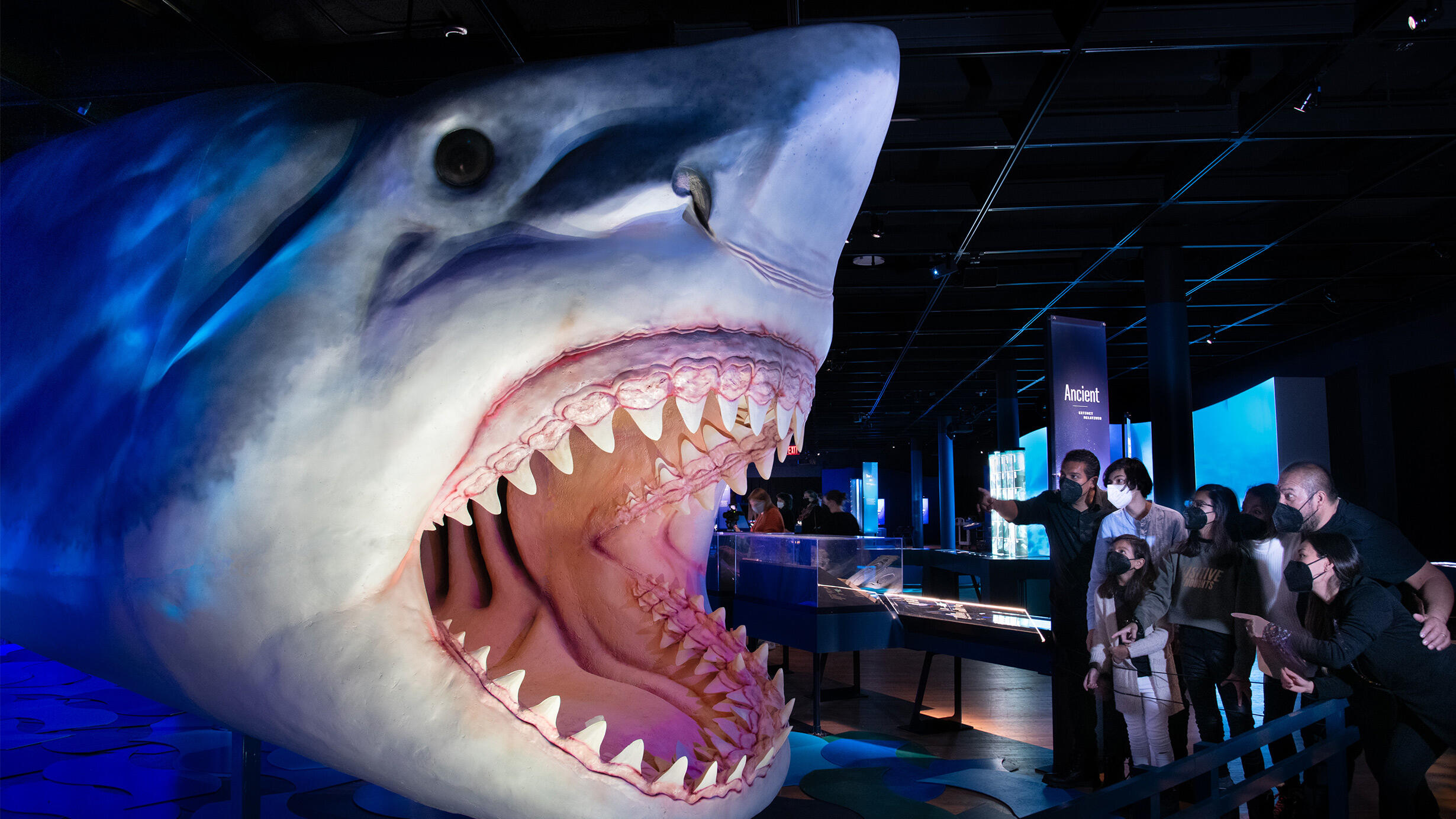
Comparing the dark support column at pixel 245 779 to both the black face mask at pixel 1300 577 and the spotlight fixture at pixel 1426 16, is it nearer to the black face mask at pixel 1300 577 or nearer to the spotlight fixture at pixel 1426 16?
the black face mask at pixel 1300 577

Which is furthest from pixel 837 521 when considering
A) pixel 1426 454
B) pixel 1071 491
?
pixel 1426 454

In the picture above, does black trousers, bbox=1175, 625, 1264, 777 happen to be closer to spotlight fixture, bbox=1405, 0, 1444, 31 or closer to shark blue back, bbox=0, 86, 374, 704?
shark blue back, bbox=0, 86, 374, 704

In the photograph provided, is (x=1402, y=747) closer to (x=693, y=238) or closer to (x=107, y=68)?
(x=693, y=238)

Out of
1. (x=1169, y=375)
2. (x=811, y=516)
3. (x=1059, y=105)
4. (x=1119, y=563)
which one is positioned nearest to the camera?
(x=1119, y=563)

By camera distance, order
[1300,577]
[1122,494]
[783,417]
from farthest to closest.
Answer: [1122,494]
[1300,577]
[783,417]

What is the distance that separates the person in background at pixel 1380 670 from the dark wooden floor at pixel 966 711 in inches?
2.7

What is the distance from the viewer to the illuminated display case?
13570mm

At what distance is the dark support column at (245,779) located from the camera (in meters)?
1.10

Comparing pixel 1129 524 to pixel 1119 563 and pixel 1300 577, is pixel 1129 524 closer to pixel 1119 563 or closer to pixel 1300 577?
pixel 1119 563

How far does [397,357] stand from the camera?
0.63 metres

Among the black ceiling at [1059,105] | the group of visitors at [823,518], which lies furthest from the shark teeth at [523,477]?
the group of visitors at [823,518]

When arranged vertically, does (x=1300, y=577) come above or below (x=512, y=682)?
below

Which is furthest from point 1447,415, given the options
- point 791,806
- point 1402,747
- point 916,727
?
point 791,806

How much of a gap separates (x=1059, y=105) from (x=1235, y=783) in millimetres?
6622
